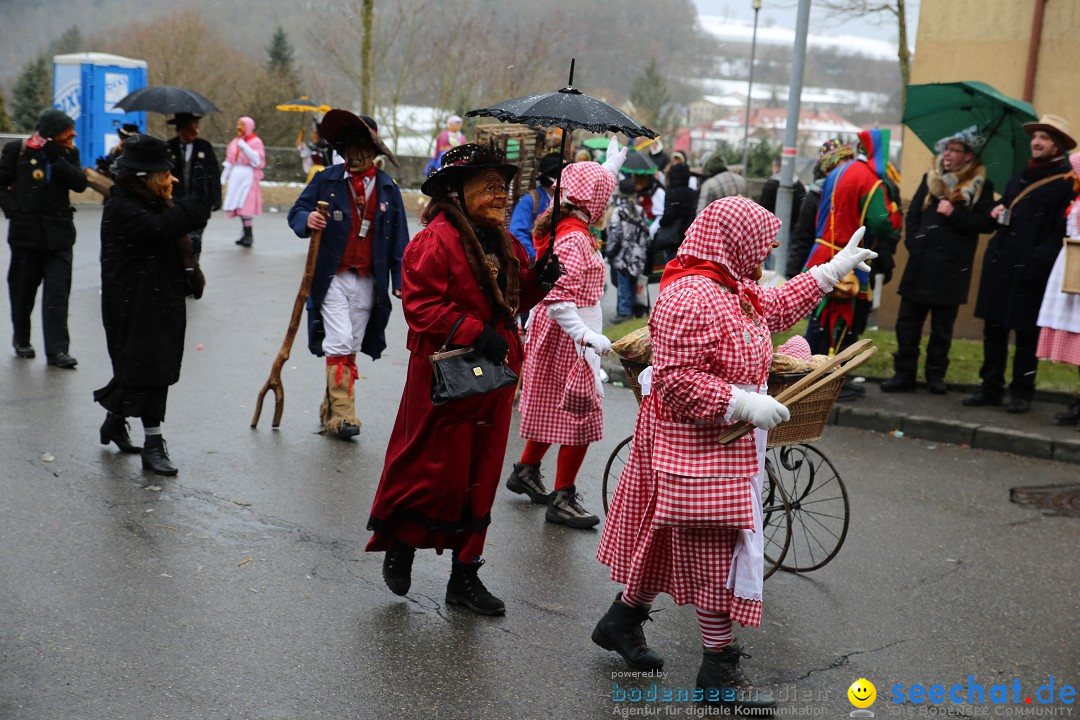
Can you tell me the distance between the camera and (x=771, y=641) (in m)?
4.84

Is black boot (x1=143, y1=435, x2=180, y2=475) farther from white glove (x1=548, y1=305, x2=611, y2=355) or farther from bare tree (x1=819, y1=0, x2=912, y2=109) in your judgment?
bare tree (x1=819, y1=0, x2=912, y2=109)

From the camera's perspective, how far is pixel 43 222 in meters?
9.14

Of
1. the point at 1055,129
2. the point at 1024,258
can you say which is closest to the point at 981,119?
the point at 1055,129

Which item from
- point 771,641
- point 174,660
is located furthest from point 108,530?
point 771,641

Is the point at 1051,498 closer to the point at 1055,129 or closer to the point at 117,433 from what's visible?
the point at 1055,129

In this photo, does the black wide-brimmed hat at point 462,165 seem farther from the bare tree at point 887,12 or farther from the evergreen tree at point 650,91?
the evergreen tree at point 650,91

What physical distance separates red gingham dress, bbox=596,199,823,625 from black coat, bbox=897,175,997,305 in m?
5.45

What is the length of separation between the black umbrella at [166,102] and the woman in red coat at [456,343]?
722 cm

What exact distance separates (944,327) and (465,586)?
5.91 metres

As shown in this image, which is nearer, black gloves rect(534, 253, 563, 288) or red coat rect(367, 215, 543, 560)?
red coat rect(367, 215, 543, 560)

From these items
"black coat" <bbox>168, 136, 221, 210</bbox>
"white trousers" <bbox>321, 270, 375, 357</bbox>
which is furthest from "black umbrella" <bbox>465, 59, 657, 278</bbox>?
"black coat" <bbox>168, 136, 221, 210</bbox>

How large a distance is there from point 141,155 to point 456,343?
2729 millimetres

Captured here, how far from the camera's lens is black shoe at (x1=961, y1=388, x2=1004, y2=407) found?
9.08 metres

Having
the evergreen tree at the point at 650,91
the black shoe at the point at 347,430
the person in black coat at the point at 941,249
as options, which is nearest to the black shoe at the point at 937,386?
the person in black coat at the point at 941,249
